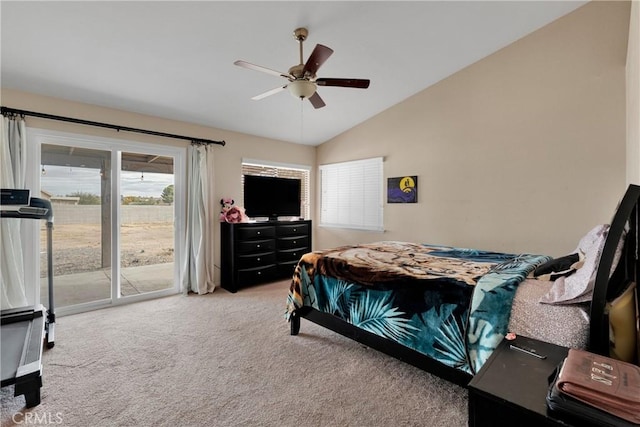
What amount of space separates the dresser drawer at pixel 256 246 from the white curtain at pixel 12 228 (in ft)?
7.62

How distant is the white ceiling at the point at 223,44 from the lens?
7.73 feet

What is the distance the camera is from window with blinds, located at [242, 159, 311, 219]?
4.97 metres

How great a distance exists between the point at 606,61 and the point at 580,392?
366cm

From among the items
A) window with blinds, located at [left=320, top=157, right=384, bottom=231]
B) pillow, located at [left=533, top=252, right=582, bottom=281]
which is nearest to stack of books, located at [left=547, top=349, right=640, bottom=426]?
pillow, located at [left=533, top=252, right=582, bottom=281]

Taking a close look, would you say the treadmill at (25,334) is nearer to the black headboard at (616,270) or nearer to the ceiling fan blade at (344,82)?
the ceiling fan blade at (344,82)

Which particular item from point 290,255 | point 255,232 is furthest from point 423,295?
point 290,255

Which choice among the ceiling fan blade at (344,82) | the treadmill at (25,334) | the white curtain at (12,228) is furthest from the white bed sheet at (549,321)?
the white curtain at (12,228)

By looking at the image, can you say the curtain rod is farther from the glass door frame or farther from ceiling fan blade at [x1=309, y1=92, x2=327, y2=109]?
ceiling fan blade at [x1=309, y1=92, x2=327, y2=109]

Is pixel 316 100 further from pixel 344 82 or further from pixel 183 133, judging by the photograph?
pixel 183 133

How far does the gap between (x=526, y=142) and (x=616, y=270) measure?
2618 millimetres

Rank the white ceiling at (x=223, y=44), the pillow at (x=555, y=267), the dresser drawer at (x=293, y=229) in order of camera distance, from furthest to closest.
A: the dresser drawer at (x=293, y=229) → the white ceiling at (x=223, y=44) → the pillow at (x=555, y=267)

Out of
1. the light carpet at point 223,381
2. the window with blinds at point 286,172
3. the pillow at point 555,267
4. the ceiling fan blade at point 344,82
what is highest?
the ceiling fan blade at point 344,82

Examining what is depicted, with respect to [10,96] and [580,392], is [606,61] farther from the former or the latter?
[10,96]

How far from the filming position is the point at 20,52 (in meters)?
2.53
